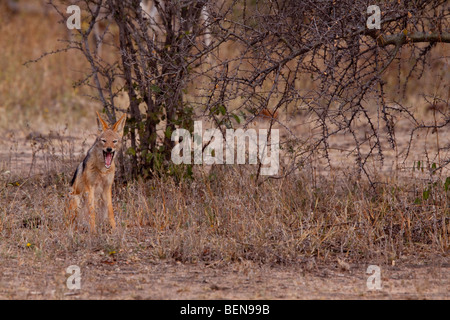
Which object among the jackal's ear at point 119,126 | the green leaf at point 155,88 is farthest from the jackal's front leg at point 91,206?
the green leaf at point 155,88

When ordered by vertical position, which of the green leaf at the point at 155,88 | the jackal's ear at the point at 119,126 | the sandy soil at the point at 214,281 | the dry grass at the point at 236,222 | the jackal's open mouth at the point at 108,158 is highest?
the green leaf at the point at 155,88

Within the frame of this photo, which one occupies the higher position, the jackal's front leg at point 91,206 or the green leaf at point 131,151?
the green leaf at point 131,151

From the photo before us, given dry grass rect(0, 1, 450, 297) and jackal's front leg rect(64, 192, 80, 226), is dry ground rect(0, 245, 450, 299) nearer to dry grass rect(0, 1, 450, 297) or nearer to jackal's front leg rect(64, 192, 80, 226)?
dry grass rect(0, 1, 450, 297)

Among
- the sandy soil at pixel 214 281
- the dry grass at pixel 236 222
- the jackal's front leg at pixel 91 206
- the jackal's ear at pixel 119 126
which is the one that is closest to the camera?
the sandy soil at pixel 214 281

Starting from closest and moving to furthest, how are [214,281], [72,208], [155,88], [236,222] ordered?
[214,281], [236,222], [72,208], [155,88]

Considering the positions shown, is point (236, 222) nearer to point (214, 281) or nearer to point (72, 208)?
point (214, 281)

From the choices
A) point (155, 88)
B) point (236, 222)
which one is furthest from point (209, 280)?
point (155, 88)

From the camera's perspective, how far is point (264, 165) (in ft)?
28.8

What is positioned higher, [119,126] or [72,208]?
[119,126]

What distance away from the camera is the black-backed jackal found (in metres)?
6.54

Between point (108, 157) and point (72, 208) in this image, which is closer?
point (108, 157)

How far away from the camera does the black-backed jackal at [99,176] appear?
6535mm

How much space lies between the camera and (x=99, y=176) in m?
6.70

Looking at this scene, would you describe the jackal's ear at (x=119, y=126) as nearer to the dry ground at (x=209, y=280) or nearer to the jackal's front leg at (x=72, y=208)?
the jackal's front leg at (x=72, y=208)
